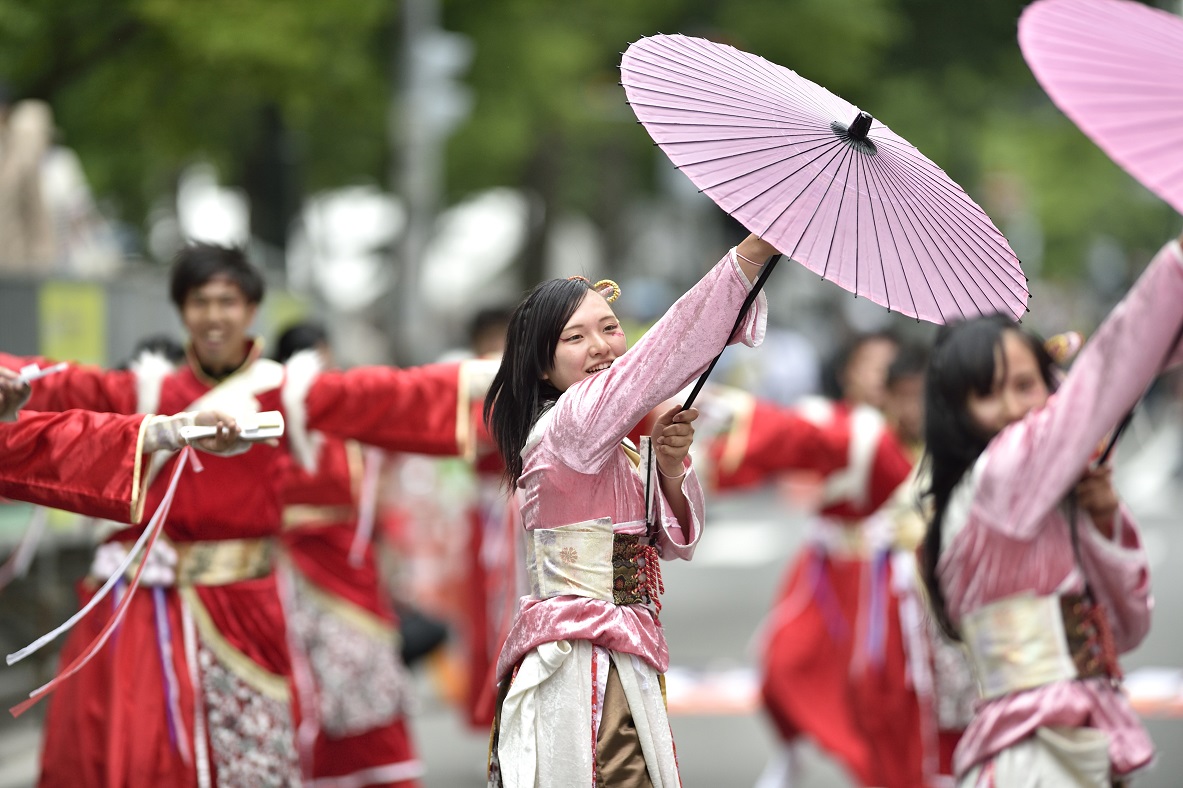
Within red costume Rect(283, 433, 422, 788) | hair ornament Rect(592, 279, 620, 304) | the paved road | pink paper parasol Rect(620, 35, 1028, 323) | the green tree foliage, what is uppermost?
the green tree foliage

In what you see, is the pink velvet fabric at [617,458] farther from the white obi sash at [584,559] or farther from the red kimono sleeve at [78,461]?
the red kimono sleeve at [78,461]

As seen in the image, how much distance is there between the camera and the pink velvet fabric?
3016 millimetres

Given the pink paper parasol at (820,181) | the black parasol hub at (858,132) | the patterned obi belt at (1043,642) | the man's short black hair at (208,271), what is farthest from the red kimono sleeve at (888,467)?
A: the black parasol hub at (858,132)

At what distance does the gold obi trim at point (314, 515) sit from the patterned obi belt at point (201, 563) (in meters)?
1.56

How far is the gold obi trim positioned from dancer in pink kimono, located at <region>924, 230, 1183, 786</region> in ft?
9.39

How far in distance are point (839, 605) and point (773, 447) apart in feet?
3.14

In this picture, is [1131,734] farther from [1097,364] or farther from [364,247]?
[364,247]

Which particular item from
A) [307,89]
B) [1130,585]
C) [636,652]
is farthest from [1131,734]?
[307,89]

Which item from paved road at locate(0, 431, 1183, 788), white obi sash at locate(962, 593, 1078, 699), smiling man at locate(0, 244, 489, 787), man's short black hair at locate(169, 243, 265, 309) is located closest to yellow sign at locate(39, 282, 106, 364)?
paved road at locate(0, 431, 1183, 788)

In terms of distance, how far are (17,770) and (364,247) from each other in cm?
2219

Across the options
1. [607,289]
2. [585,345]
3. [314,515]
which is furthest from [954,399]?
[314,515]

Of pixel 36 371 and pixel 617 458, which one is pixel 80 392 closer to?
pixel 36 371

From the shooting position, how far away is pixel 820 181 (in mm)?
2951

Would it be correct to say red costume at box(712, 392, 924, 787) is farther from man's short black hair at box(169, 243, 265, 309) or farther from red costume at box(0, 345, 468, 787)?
man's short black hair at box(169, 243, 265, 309)
